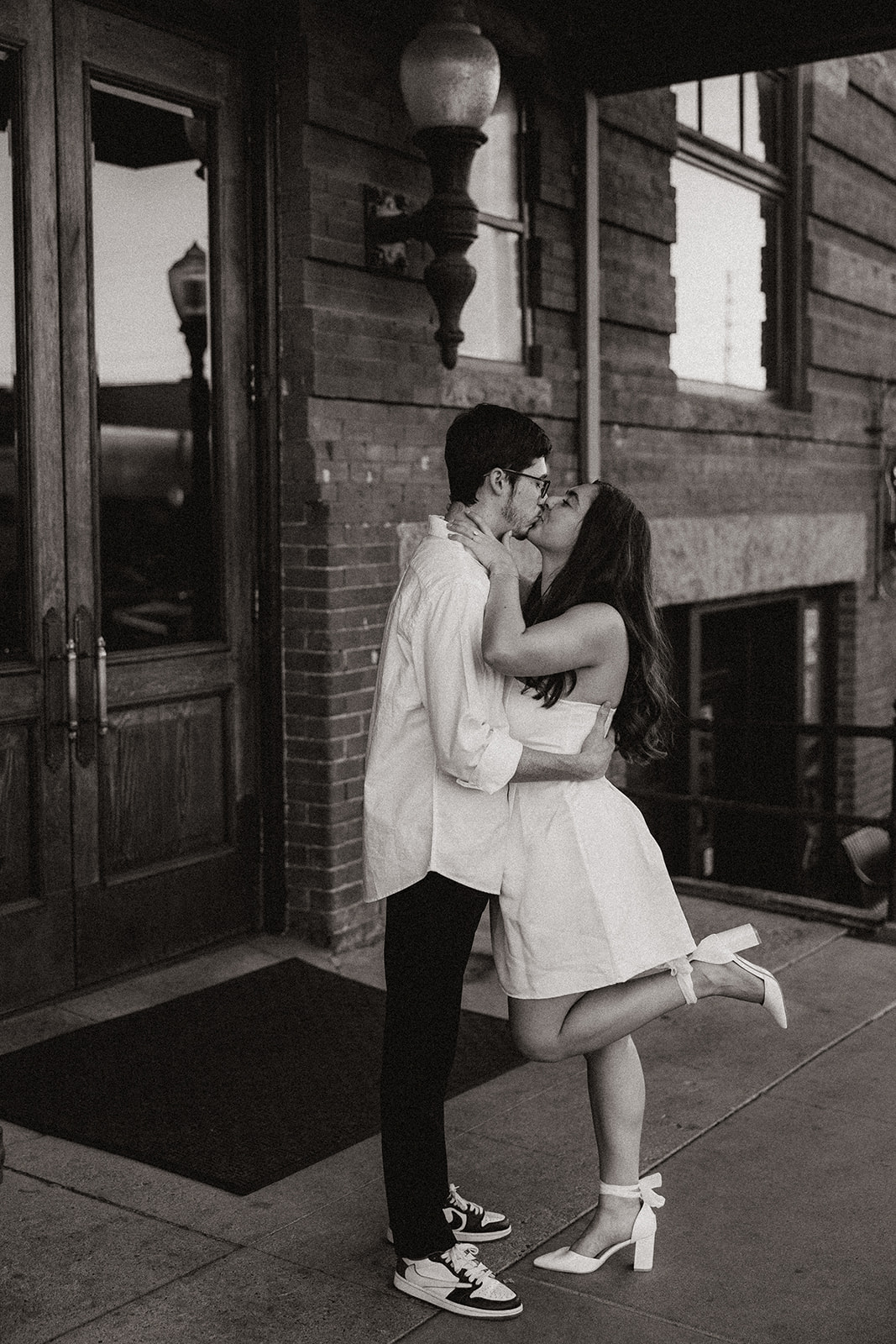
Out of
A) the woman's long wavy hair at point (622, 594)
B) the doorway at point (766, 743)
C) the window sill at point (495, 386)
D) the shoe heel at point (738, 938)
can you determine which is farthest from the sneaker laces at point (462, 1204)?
the doorway at point (766, 743)

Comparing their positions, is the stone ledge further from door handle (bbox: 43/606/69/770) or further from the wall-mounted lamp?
door handle (bbox: 43/606/69/770)

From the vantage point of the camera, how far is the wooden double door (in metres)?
4.84

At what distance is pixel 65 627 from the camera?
4957mm

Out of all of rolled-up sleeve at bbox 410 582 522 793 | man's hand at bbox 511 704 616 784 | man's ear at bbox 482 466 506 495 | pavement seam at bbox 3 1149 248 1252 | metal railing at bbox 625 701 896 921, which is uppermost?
man's ear at bbox 482 466 506 495

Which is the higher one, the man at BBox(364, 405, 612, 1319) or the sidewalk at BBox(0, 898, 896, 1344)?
the man at BBox(364, 405, 612, 1319)

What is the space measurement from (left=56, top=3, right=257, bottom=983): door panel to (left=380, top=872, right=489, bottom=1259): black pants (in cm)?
216

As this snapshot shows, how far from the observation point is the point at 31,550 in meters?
4.86

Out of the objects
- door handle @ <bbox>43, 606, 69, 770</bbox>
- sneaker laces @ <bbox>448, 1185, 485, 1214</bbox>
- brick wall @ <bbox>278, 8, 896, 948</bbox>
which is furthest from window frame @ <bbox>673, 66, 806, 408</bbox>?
sneaker laces @ <bbox>448, 1185, 485, 1214</bbox>

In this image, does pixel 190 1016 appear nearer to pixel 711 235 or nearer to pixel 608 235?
pixel 608 235

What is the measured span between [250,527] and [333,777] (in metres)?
0.98

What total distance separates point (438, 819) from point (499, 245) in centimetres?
414

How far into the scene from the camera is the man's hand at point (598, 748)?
131 inches

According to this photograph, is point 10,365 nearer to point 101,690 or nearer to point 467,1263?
point 101,690

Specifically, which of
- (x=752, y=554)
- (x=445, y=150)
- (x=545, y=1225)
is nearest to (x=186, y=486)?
(x=445, y=150)
